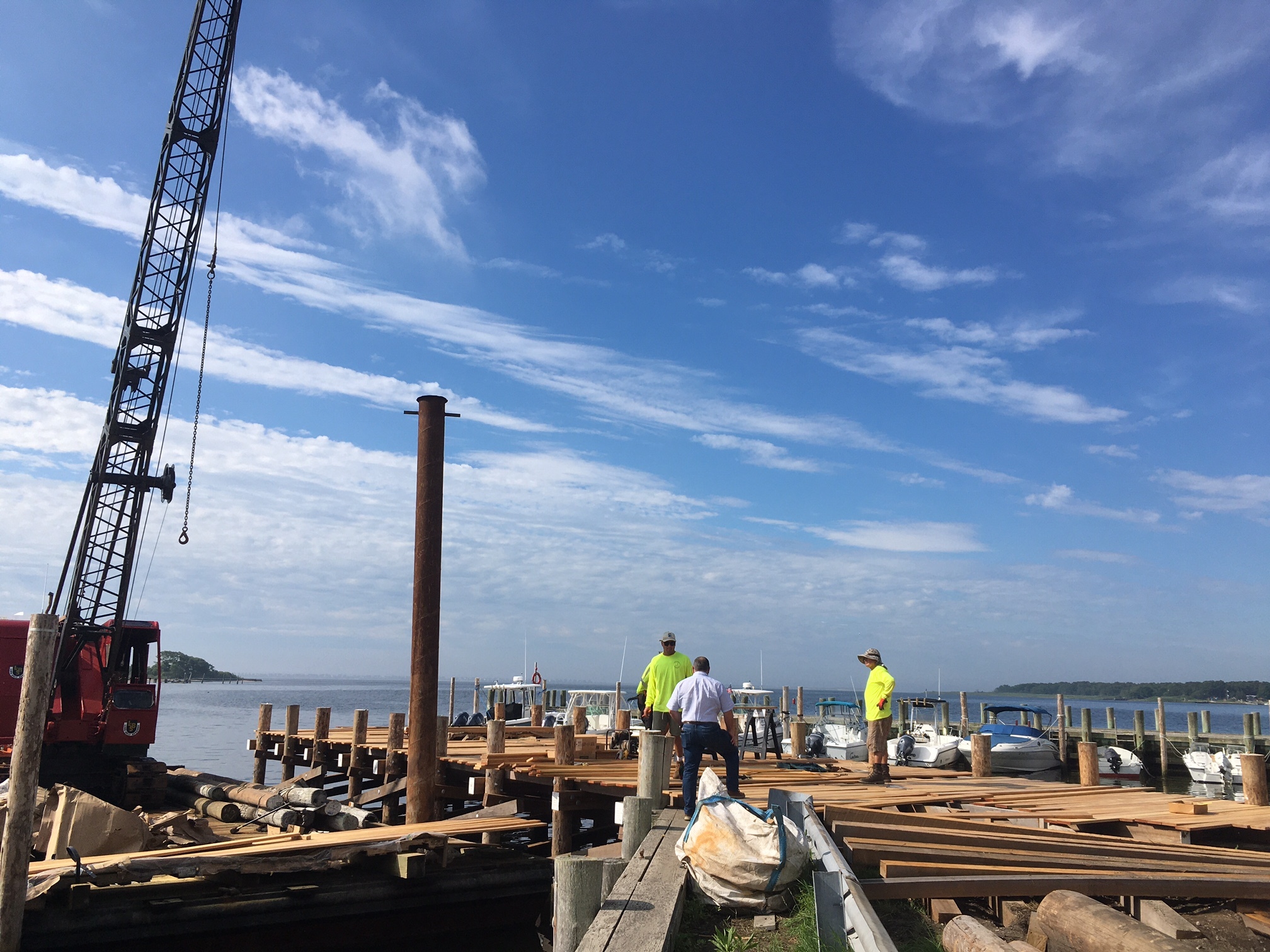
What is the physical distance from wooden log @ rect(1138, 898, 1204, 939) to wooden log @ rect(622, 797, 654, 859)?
3665 millimetres

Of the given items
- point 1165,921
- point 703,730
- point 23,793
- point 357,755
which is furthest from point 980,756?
point 23,793

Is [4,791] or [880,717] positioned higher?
[880,717]

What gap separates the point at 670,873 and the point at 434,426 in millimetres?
6859

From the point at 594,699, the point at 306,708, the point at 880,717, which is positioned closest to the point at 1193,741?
the point at 594,699

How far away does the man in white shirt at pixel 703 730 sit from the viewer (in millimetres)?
9250

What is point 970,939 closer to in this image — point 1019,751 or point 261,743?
point 261,743

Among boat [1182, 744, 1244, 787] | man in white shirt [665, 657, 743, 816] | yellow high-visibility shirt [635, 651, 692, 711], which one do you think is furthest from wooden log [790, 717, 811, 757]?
boat [1182, 744, 1244, 787]

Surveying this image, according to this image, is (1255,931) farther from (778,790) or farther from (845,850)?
(778,790)

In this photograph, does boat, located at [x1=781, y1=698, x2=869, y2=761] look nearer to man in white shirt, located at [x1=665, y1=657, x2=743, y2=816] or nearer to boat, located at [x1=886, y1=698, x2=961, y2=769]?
boat, located at [x1=886, y1=698, x2=961, y2=769]

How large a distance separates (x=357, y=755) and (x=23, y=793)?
10494 millimetres

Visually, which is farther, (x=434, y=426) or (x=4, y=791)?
(x=4, y=791)

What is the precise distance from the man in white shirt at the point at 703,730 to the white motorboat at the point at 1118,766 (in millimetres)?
23365

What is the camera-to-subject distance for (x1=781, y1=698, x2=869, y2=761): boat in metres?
26.5

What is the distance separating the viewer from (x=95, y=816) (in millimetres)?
10922
